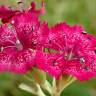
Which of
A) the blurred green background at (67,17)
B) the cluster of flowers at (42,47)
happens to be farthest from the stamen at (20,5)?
the blurred green background at (67,17)

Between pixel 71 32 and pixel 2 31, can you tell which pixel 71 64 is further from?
pixel 2 31

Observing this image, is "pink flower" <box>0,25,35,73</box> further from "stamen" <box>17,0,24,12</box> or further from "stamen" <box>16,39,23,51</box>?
"stamen" <box>17,0,24,12</box>

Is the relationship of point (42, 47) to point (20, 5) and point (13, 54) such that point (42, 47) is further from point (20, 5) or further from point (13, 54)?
point (20, 5)

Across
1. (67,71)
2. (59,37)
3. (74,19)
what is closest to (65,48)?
(59,37)

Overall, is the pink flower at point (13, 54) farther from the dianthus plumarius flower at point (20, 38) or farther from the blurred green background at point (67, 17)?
the blurred green background at point (67, 17)

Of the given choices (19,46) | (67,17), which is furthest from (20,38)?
(67,17)

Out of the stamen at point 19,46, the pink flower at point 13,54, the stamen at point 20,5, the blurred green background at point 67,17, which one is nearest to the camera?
the pink flower at point 13,54

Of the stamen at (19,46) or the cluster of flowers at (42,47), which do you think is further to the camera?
the stamen at (19,46)
